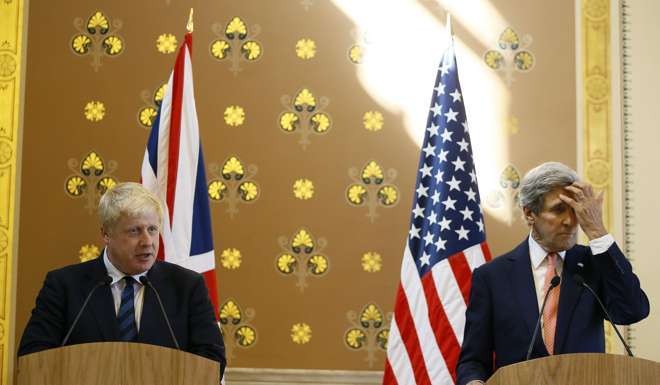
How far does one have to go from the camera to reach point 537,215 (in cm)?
291

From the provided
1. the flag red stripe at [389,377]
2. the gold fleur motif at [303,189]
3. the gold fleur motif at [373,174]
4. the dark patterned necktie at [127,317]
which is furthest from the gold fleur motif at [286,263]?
the dark patterned necktie at [127,317]

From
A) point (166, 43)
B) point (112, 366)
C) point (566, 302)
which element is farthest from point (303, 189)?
point (112, 366)

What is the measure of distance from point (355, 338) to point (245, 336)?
0.59 metres

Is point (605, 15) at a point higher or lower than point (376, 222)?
higher

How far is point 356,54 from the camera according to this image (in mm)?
4957

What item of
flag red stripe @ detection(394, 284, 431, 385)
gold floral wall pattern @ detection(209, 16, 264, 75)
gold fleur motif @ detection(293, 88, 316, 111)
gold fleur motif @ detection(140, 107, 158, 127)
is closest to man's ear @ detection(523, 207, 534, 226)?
flag red stripe @ detection(394, 284, 431, 385)

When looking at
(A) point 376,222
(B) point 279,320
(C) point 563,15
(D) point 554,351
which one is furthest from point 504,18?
(D) point 554,351

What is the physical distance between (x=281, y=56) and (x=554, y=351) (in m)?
2.67

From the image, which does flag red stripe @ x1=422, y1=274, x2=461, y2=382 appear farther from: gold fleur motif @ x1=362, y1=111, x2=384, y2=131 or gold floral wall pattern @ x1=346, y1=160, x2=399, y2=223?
gold fleur motif @ x1=362, y1=111, x2=384, y2=131

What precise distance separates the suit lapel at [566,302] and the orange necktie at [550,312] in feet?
0.05

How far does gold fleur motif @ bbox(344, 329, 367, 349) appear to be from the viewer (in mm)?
4797

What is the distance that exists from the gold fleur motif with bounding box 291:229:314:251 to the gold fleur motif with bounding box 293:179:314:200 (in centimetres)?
19

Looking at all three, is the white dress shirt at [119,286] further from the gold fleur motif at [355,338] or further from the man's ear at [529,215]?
the gold fleur motif at [355,338]

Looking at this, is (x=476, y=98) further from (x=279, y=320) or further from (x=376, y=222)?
(x=279, y=320)
